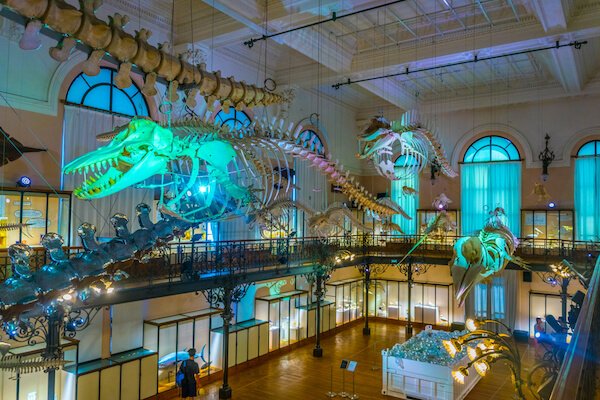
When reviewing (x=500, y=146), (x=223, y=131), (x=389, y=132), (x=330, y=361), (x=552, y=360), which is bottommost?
(x=330, y=361)

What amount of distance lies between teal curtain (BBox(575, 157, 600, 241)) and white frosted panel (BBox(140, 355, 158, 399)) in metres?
15.6

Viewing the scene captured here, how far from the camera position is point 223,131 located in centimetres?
634

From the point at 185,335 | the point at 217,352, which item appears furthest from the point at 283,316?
the point at 185,335

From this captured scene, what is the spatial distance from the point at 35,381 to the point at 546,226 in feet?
57.5

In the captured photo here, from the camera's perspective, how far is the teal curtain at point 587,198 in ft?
56.5

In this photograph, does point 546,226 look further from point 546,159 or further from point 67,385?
point 67,385

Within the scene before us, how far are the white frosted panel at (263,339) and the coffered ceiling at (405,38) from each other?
26.8 ft

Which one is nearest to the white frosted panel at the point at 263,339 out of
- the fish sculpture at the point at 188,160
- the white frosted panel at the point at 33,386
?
the white frosted panel at the point at 33,386

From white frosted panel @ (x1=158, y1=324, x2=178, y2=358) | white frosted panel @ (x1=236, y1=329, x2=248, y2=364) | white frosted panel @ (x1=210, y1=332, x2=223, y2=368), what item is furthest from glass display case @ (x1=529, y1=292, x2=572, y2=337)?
white frosted panel @ (x1=158, y1=324, x2=178, y2=358)

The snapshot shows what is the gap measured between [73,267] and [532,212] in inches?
720

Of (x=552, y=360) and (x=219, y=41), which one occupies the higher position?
(x=219, y=41)

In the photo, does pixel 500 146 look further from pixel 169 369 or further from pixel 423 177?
pixel 169 369

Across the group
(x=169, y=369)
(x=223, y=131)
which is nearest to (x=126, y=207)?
(x=169, y=369)

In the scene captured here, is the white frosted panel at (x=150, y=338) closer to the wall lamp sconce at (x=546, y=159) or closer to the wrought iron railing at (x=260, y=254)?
the wrought iron railing at (x=260, y=254)
